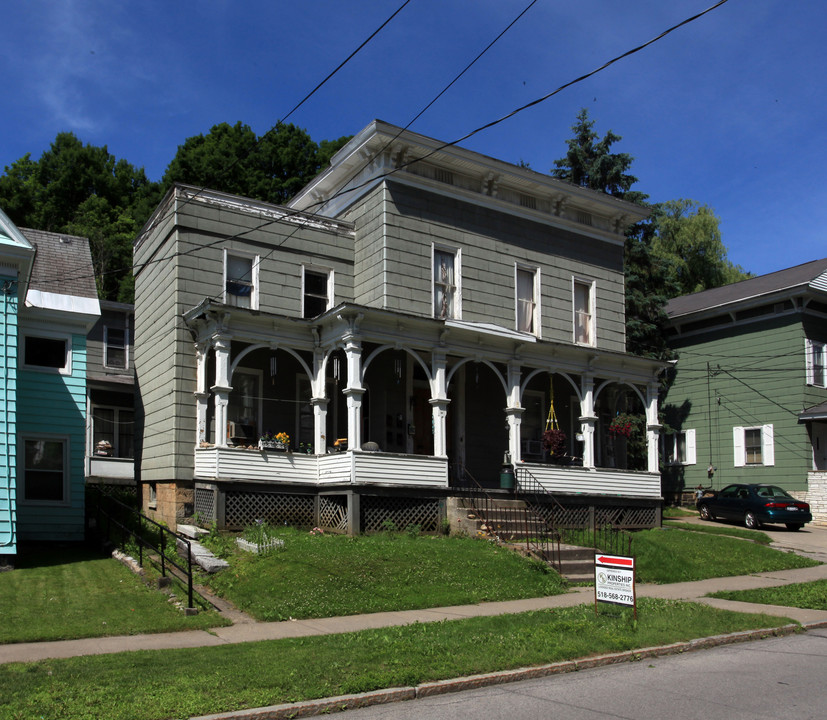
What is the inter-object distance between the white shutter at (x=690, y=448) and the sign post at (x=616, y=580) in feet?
79.8

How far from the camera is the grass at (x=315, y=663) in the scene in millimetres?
7664

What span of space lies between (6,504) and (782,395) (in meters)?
26.7

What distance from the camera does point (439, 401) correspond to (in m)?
20.0

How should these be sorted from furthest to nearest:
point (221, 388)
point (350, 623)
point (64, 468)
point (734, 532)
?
point (734, 532), point (64, 468), point (221, 388), point (350, 623)

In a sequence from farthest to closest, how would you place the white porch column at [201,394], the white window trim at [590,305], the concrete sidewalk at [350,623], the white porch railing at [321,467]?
1. the white window trim at [590,305]
2. the white porch column at [201,394]
3. the white porch railing at [321,467]
4. the concrete sidewalk at [350,623]

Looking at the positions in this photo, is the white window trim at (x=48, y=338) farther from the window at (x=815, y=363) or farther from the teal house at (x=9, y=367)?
the window at (x=815, y=363)

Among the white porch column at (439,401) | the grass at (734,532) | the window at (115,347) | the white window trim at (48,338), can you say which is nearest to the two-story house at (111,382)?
the window at (115,347)

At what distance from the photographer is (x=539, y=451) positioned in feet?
83.3

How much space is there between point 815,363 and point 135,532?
24970 millimetres

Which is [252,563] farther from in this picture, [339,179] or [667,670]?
[339,179]

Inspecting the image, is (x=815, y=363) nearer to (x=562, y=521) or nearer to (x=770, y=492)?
(x=770, y=492)

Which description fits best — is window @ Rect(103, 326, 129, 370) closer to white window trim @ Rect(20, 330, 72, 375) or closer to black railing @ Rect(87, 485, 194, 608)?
black railing @ Rect(87, 485, 194, 608)

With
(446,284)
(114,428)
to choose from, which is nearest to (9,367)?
(446,284)

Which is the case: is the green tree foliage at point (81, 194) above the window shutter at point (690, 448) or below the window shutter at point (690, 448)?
above
